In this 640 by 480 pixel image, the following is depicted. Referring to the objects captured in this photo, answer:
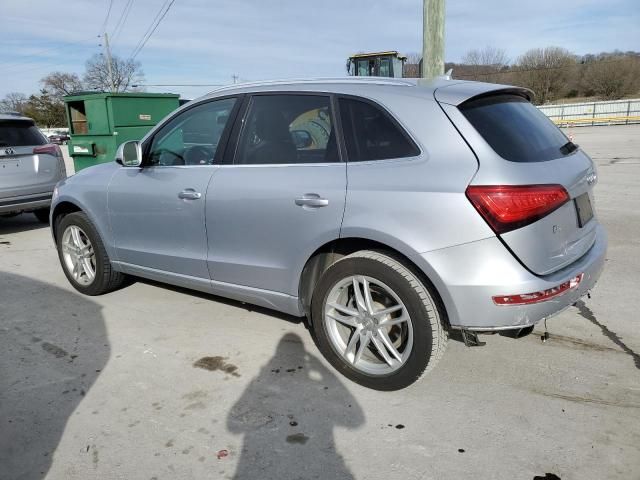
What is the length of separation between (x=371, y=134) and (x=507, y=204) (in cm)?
88

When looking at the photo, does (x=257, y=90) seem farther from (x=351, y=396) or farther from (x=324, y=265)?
(x=351, y=396)

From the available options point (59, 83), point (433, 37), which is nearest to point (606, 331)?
point (433, 37)

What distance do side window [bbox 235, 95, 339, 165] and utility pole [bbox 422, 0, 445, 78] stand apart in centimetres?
404

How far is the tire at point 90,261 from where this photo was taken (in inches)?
180

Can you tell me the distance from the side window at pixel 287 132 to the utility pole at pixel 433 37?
4038mm

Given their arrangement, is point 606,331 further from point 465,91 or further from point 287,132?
point 287,132

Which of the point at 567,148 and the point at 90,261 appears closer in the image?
the point at 567,148

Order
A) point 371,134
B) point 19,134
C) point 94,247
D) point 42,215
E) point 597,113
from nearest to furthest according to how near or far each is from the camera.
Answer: point 371,134
point 94,247
point 19,134
point 42,215
point 597,113

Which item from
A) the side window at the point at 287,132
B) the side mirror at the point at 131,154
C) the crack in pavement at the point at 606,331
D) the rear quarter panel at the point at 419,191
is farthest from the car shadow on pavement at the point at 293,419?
the side mirror at the point at 131,154

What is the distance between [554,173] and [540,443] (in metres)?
1.37

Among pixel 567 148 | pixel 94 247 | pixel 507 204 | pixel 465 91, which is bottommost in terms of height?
pixel 94 247

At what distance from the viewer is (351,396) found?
301 cm

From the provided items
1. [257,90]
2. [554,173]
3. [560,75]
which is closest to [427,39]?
→ [257,90]

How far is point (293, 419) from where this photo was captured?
281 centimetres
